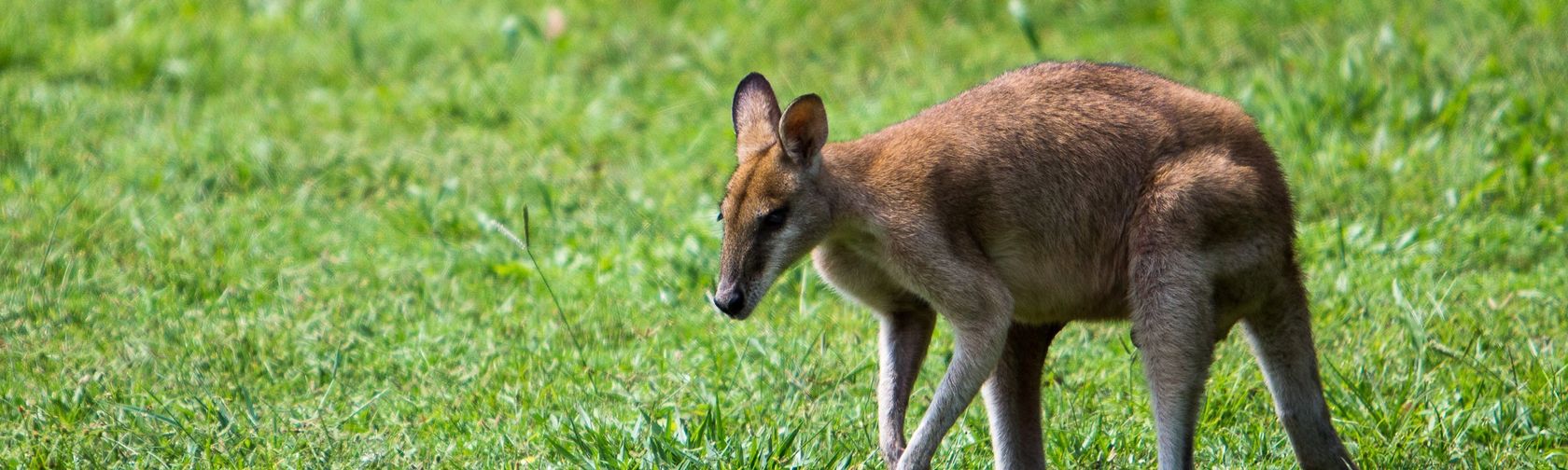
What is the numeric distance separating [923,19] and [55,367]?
5.14m

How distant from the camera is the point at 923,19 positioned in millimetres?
9000

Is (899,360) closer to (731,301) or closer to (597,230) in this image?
(731,301)

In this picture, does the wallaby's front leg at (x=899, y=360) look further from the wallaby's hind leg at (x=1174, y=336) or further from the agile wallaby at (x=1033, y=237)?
the wallaby's hind leg at (x=1174, y=336)

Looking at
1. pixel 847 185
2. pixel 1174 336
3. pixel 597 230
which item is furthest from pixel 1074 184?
pixel 597 230

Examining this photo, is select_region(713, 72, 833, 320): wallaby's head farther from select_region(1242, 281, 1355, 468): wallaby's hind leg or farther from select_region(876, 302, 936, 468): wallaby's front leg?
select_region(1242, 281, 1355, 468): wallaby's hind leg

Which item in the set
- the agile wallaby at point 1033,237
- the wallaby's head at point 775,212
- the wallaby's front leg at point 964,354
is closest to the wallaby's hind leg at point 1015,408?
the agile wallaby at point 1033,237

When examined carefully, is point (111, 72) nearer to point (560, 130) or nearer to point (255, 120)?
point (255, 120)

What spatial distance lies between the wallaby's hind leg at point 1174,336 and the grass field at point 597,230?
1.42ft

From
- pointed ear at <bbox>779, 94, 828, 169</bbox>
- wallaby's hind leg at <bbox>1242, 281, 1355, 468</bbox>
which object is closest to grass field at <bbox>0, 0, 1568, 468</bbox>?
wallaby's hind leg at <bbox>1242, 281, 1355, 468</bbox>

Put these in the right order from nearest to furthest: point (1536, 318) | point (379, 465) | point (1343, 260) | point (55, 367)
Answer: point (379, 465) < point (55, 367) < point (1536, 318) < point (1343, 260)

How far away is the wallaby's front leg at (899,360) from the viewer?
13.9 feet

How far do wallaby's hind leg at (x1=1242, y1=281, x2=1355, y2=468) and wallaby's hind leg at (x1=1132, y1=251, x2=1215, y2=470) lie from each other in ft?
0.88

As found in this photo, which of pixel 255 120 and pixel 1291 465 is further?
pixel 255 120

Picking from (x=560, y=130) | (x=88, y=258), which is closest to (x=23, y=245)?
(x=88, y=258)
